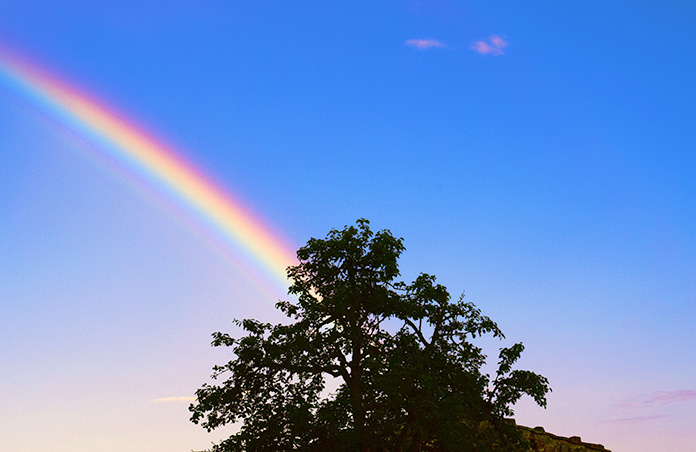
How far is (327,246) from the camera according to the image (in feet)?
95.8

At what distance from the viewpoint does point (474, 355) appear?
28125 mm

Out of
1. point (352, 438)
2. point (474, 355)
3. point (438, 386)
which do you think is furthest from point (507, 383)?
→ point (352, 438)

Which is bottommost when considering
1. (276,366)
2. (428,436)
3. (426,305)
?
(428,436)

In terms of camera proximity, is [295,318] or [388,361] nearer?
[388,361]

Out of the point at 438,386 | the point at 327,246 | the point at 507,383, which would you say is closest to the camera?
the point at 438,386

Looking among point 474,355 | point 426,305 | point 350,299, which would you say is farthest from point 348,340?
point 474,355

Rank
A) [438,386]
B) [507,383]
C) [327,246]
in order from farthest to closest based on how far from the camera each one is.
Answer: [327,246] → [507,383] → [438,386]

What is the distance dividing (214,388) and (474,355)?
1199 centimetres

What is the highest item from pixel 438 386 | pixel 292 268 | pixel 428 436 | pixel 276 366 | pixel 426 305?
pixel 292 268

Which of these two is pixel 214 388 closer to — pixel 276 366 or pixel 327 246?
pixel 276 366

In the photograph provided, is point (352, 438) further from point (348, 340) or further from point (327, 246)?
point (327, 246)

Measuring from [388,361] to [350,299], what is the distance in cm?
340

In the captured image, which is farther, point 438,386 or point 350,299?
point 350,299

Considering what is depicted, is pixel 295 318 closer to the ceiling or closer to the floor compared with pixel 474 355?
closer to the ceiling
